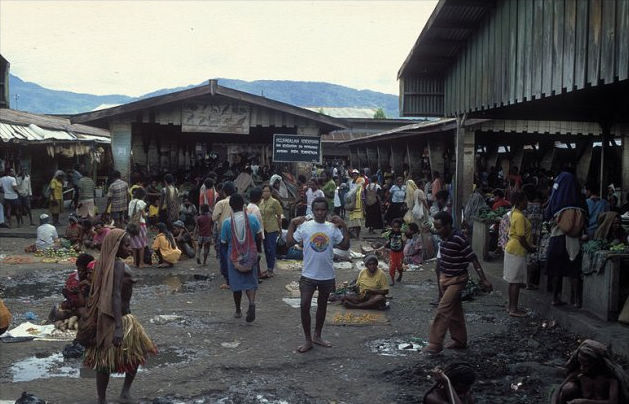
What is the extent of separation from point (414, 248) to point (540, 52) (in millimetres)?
6113

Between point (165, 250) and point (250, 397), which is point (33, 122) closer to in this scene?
point (165, 250)

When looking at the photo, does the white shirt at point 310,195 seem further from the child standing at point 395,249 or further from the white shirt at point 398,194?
the child standing at point 395,249

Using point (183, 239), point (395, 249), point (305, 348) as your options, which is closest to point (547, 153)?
point (395, 249)

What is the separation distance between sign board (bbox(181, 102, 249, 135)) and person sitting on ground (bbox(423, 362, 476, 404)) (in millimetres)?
14373

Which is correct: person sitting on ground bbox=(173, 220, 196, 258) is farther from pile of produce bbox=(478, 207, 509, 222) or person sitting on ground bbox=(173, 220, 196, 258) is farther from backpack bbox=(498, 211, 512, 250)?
backpack bbox=(498, 211, 512, 250)

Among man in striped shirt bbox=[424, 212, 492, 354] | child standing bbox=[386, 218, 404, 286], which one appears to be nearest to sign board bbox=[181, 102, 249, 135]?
child standing bbox=[386, 218, 404, 286]

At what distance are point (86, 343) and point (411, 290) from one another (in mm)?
6938

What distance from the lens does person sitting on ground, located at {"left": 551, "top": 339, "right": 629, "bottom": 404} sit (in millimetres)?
4621

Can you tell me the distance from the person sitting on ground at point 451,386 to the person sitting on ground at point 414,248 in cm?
966

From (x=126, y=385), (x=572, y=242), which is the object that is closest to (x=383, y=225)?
(x=572, y=242)

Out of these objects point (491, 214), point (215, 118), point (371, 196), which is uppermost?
point (215, 118)

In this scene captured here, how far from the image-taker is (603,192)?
14469mm

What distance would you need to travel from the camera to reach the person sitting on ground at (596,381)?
4621mm

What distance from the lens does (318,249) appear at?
7.69 meters
